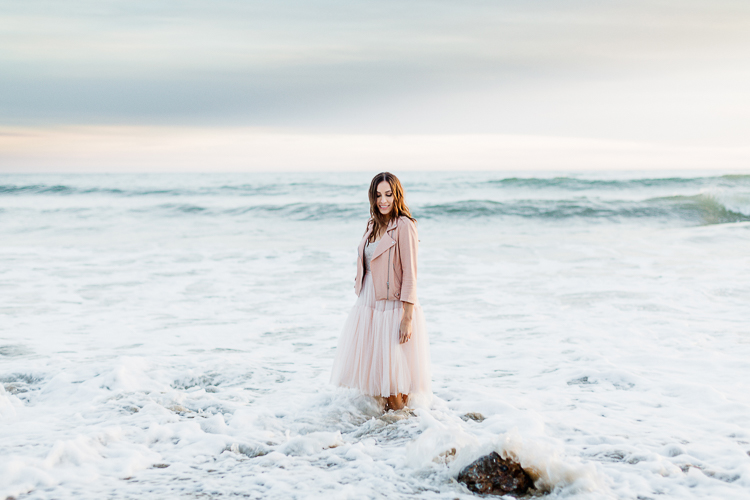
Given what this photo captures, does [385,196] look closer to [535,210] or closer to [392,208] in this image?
[392,208]

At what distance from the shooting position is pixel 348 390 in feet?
16.0

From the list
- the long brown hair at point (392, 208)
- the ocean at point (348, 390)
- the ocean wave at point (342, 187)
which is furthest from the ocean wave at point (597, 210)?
the long brown hair at point (392, 208)

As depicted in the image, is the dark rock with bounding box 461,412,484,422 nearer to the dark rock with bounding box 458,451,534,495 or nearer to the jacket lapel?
the dark rock with bounding box 458,451,534,495

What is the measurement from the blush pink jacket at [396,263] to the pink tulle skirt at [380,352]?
0.13 m

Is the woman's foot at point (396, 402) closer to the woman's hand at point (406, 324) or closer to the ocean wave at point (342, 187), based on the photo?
the woman's hand at point (406, 324)

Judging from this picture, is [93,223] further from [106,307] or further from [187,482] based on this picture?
[187,482]

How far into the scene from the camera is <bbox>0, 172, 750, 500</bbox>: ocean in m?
3.55

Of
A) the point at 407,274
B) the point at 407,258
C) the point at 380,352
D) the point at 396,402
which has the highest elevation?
the point at 407,258

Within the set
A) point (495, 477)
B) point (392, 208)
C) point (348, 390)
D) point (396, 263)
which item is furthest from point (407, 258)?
point (495, 477)

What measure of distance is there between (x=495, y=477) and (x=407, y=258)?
66.6 inches

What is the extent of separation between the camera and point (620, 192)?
34.8 m


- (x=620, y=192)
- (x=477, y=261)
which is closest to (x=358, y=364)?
(x=477, y=261)

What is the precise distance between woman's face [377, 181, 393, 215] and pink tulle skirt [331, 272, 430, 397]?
1.98ft

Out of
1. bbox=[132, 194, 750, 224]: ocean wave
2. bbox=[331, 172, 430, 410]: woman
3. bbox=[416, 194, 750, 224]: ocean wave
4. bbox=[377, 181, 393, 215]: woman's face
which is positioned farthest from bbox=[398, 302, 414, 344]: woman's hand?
bbox=[416, 194, 750, 224]: ocean wave
